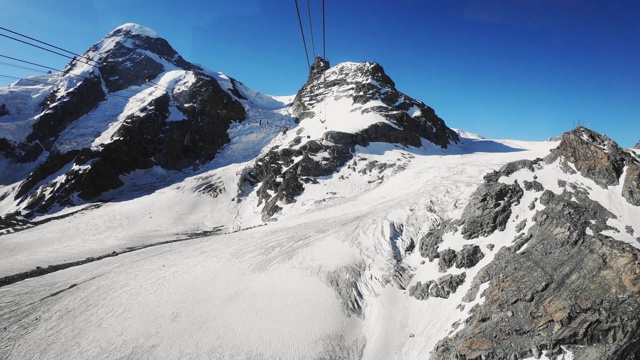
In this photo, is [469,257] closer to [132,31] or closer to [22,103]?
[22,103]

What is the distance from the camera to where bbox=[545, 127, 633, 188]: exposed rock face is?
23266 millimetres

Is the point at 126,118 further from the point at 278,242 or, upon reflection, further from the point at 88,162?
the point at 278,242

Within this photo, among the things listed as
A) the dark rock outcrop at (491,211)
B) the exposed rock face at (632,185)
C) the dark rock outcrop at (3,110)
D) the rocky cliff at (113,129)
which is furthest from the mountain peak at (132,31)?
the exposed rock face at (632,185)

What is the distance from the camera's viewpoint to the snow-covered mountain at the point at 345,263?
56.5 feet

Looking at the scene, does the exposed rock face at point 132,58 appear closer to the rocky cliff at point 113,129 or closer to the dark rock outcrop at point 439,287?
the rocky cliff at point 113,129

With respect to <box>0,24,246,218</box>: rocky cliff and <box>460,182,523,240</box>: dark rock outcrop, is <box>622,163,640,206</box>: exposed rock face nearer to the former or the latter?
<box>460,182,523,240</box>: dark rock outcrop

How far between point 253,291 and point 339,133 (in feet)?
145

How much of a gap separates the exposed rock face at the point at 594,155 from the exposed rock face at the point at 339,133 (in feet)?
116

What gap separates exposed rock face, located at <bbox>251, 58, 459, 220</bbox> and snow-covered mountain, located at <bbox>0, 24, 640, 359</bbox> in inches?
23.8

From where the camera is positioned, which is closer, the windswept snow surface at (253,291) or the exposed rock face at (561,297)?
the exposed rock face at (561,297)

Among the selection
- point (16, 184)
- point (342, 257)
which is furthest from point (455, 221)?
point (16, 184)

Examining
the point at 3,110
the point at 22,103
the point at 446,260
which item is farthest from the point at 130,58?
the point at 446,260

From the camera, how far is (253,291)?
2484cm

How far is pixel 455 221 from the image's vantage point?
28.2 metres
